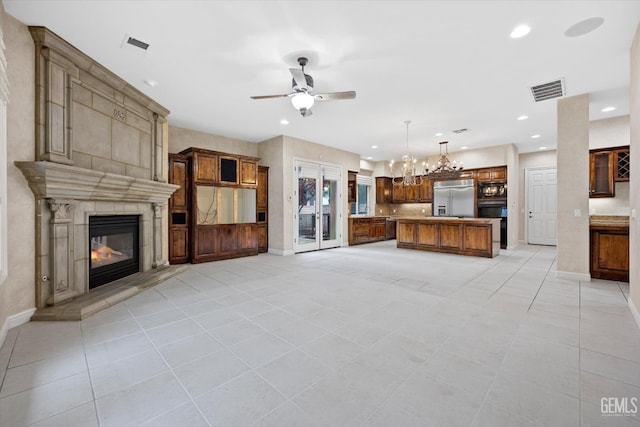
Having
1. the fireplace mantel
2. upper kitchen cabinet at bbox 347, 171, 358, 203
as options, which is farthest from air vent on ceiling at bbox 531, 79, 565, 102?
the fireplace mantel

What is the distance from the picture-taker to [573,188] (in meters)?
4.38

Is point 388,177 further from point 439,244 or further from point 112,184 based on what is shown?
point 112,184

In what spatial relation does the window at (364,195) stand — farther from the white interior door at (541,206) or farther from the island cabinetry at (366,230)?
the white interior door at (541,206)

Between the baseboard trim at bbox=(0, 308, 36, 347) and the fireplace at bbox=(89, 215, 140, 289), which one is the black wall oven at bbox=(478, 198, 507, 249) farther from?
the baseboard trim at bbox=(0, 308, 36, 347)

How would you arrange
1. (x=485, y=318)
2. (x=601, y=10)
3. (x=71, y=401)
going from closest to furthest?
(x=71, y=401), (x=601, y=10), (x=485, y=318)

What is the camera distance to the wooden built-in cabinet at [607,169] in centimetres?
559

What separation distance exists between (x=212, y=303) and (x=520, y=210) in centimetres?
992

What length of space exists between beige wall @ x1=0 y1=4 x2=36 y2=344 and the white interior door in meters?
11.7

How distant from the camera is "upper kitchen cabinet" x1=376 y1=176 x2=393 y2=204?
10.7 metres

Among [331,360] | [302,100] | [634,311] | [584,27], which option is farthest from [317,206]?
[634,311]

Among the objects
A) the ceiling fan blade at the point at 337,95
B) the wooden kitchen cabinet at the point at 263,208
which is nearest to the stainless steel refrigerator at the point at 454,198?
the wooden kitchen cabinet at the point at 263,208

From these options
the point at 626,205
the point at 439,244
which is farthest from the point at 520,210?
the point at 439,244

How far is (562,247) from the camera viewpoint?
14.8 ft

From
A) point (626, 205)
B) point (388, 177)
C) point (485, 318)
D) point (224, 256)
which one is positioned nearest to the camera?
point (485, 318)
